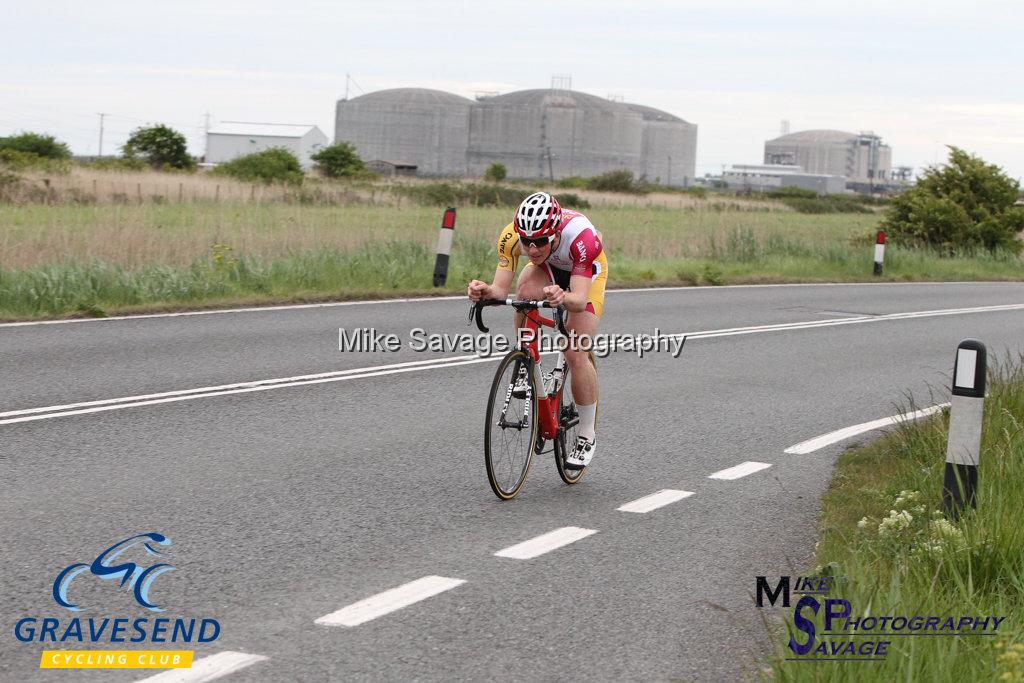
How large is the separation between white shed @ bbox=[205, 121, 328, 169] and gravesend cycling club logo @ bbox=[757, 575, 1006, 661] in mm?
119934

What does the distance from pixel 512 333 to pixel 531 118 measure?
13063 centimetres

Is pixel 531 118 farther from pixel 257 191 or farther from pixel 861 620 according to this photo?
pixel 861 620

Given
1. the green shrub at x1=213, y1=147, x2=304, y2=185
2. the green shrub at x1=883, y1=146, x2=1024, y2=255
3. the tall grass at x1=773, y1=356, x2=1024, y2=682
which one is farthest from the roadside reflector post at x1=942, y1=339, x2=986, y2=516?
the green shrub at x1=213, y1=147, x2=304, y2=185

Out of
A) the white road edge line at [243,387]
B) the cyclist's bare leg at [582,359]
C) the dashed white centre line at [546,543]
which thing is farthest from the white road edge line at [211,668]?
the white road edge line at [243,387]

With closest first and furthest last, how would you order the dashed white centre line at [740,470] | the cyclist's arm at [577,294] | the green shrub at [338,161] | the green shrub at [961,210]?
the cyclist's arm at [577,294] < the dashed white centre line at [740,470] < the green shrub at [961,210] < the green shrub at [338,161]

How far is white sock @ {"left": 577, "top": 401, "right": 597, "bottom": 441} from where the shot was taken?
7.44 metres

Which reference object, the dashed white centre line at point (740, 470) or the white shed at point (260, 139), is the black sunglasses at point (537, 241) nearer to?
the dashed white centre line at point (740, 470)

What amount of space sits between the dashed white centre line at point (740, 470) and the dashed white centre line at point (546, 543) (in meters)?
1.65

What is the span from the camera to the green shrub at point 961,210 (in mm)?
33875

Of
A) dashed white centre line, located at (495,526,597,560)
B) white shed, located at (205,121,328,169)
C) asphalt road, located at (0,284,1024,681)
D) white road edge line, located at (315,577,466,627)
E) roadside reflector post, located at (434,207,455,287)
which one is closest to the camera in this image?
asphalt road, located at (0,284,1024,681)

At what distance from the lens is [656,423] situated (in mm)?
9422

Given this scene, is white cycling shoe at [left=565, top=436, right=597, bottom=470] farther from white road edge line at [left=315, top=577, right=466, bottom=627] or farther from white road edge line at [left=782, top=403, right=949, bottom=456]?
white road edge line at [left=315, top=577, right=466, bottom=627]

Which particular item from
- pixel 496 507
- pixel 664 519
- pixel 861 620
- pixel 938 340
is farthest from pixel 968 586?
pixel 938 340

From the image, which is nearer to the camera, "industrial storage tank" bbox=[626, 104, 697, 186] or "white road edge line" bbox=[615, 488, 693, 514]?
"white road edge line" bbox=[615, 488, 693, 514]
